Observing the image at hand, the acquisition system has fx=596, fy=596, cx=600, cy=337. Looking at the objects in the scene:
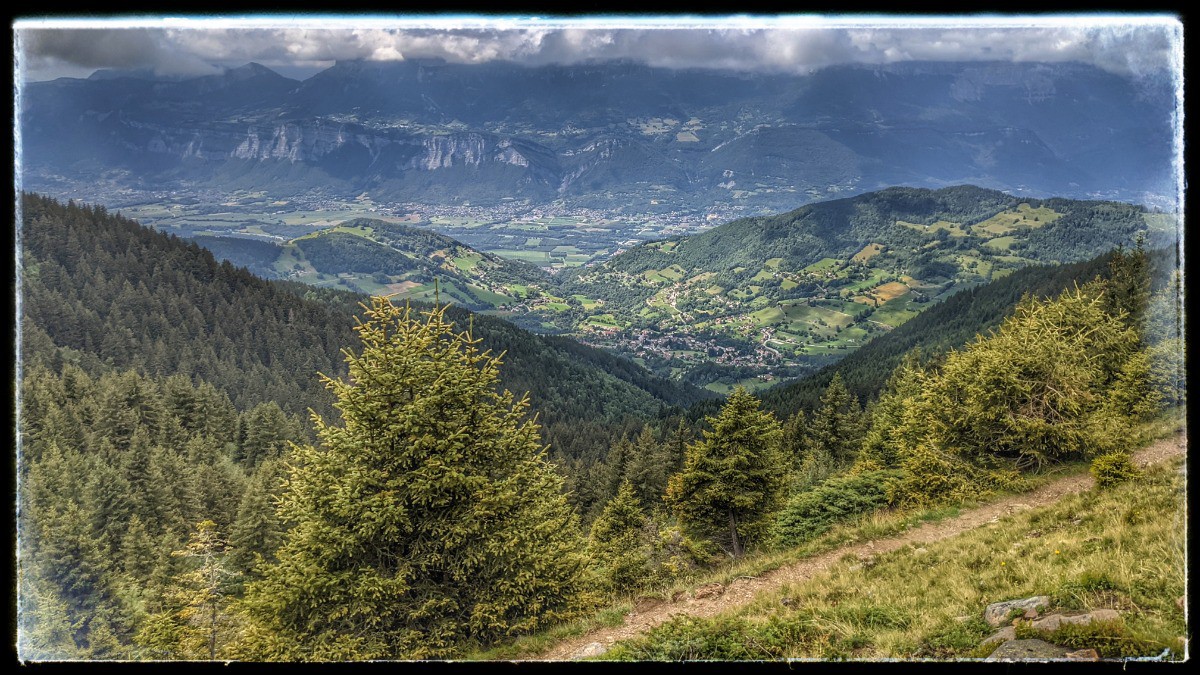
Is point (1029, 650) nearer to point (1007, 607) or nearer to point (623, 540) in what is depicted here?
point (1007, 607)

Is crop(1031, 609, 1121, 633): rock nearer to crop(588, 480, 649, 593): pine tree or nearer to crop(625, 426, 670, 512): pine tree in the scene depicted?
crop(588, 480, 649, 593): pine tree

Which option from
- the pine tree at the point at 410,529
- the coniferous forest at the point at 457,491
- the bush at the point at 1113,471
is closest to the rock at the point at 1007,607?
the coniferous forest at the point at 457,491

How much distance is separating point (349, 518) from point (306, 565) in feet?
3.08

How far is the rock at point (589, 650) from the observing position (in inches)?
329

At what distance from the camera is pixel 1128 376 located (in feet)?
55.0

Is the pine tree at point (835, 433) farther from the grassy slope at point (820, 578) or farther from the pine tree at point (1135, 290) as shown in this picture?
the grassy slope at point (820, 578)

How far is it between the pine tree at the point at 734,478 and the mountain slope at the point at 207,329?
89612 mm

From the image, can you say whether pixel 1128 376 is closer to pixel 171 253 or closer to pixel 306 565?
pixel 306 565

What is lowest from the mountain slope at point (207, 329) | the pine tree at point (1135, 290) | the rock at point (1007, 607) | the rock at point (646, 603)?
the mountain slope at point (207, 329)

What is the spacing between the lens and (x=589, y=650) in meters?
8.63

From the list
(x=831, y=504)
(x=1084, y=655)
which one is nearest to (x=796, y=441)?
(x=831, y=504)
